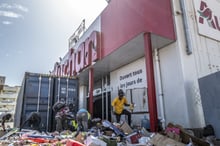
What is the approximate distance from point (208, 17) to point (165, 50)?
2.47 meters

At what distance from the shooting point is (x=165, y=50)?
7438mm

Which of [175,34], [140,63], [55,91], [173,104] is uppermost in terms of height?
[175,34]

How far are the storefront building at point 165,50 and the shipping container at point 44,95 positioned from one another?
227cm

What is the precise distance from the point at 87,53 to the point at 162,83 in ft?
15.3

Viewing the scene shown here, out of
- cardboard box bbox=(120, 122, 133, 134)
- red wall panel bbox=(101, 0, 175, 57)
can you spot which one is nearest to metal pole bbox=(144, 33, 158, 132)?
red wall panel bbox=(101, 0, 175, 57)

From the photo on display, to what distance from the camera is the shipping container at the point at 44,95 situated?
748 centimetres

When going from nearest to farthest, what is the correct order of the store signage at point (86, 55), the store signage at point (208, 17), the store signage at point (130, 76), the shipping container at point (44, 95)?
the store signage at point (208, 17)
the shipping container at point (44, 95)
the store signage at point (130, 76)
the store signage at point (86, 55)

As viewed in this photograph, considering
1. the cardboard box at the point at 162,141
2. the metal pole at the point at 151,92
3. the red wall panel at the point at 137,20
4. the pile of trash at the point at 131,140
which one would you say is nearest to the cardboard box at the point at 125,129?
the pile of trash at the point at 131,140

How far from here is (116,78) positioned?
35.2 ft

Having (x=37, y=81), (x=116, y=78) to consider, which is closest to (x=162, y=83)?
(x=116, y=78)

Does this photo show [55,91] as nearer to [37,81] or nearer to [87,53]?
[37,81]

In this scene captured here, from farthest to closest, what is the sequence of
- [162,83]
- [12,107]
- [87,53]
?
[12,107], [87,53], [162,83]

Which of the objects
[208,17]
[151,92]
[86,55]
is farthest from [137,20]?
[86,55]

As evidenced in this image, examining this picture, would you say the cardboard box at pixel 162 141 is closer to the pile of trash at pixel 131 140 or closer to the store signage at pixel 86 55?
the pile of trash at pixel 131 140
